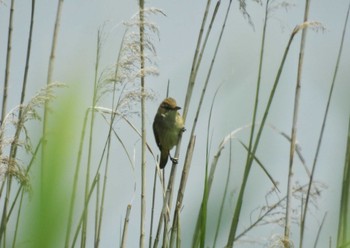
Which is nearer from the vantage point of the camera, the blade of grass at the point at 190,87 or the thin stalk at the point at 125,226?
the thin stalk at the point at 125,226

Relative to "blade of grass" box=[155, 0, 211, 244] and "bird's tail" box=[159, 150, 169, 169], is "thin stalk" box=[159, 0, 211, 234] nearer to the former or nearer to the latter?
"blade of grass" box=[155, 0, 211, 244]

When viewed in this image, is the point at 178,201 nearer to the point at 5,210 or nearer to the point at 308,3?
the point at 5,210

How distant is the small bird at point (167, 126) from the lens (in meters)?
4.90

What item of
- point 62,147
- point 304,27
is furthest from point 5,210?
point 62,147

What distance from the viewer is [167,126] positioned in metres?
4.96

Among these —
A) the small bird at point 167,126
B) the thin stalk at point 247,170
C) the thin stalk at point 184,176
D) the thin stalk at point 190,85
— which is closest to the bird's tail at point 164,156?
the small bird at point 167,126

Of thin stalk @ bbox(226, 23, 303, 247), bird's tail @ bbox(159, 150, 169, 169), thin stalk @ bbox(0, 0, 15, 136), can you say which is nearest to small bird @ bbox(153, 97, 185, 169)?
bird's tail @ bbox(159, 150, 169, 169)

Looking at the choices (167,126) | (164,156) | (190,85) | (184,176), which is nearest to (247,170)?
A: (184,176)

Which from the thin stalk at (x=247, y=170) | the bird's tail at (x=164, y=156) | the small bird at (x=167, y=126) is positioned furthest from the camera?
the bird's tail at (x=164, y=156)

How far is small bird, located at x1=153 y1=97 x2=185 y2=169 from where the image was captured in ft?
16.1

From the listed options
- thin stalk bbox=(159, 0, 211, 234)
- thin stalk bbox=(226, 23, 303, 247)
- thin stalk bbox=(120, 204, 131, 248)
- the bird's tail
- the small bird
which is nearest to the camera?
thin stalk bbox=(226, 23, 303, 247)

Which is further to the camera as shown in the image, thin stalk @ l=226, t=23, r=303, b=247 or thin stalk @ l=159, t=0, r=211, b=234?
thin stalk @ l=159, t=0, r=211, b=234

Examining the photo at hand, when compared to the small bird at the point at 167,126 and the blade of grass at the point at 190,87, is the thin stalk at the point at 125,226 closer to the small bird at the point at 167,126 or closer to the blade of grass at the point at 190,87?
the blade of grass at the point at 190,87

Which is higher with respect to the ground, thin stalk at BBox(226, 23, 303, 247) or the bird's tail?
the bird's tail
